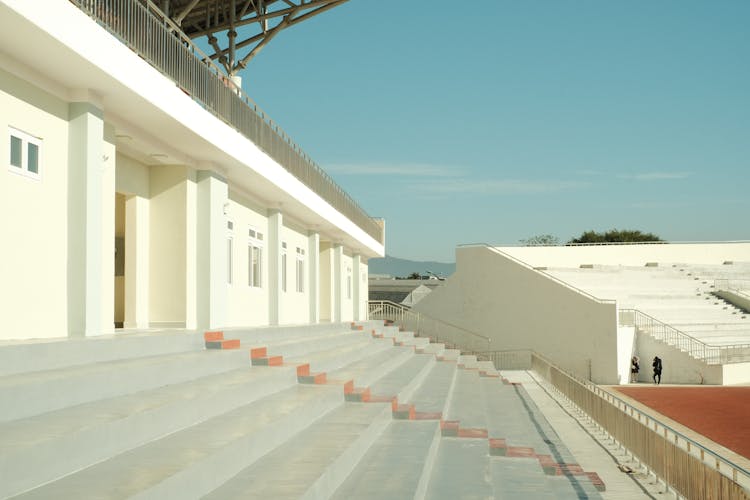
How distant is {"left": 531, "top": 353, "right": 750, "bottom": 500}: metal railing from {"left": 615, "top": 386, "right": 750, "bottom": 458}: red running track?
108 inches

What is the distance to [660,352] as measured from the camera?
3288cm

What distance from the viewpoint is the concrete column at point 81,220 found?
10023mm

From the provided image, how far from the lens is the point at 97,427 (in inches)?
212

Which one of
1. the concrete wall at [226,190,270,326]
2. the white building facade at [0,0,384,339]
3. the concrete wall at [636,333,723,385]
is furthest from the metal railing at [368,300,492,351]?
the concrete wall at [226,190,270,326]

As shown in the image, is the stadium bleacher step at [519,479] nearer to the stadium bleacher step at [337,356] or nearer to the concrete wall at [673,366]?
the stadium bleacher step at [337,356]

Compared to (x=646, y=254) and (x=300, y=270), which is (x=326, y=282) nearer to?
(x=300, y=270)

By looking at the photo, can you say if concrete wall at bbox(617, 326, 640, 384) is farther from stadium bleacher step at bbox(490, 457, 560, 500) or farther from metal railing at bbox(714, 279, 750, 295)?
stadium bleacher step at bbox(490, 457, 560, 500)

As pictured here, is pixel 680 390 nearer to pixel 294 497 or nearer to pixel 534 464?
pixel 534 464

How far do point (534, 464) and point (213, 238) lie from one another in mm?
7040

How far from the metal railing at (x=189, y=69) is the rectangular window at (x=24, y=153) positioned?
5.06 ft

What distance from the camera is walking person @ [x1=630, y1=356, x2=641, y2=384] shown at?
33.4 meters

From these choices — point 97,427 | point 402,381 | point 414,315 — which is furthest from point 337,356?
point 414,315

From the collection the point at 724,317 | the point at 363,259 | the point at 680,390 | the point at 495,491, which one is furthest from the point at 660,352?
the point at 495,491

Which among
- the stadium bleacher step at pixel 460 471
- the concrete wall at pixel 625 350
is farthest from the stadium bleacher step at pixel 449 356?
the stadium bleacher step at pixel 460 471
